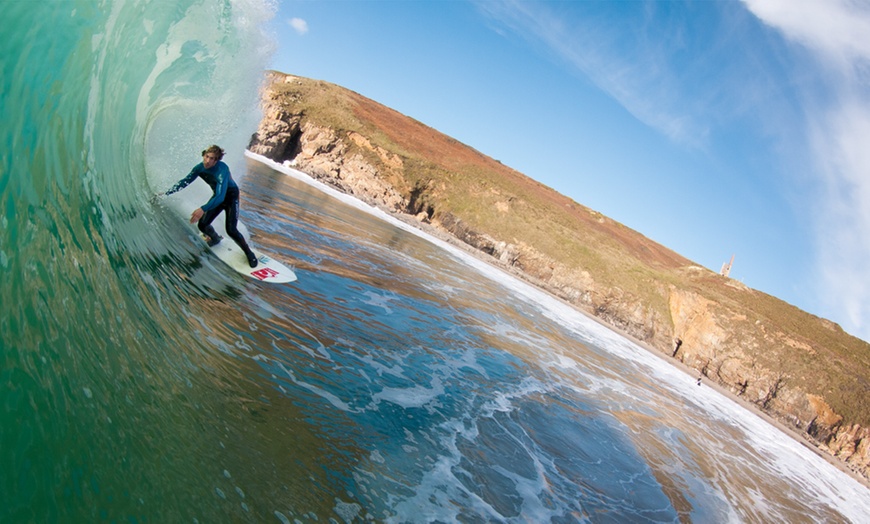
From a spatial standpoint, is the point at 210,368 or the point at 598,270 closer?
the point at 210,368

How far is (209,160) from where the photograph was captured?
849 cm

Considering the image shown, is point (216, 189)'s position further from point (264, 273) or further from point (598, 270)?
point (598, 270)

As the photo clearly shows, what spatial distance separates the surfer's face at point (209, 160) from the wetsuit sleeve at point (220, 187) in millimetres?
133

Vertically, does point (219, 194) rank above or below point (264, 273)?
above

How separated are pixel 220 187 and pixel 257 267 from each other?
175 cm

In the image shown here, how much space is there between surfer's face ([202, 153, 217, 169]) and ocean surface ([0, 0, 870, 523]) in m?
1.15

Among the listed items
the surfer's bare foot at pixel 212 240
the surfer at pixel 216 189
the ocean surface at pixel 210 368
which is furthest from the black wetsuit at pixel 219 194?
the ocean surface at pixel 210 368

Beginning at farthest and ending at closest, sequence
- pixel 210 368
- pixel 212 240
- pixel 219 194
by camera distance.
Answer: pixel 212 240, pixel 219 194, pixel 210 368

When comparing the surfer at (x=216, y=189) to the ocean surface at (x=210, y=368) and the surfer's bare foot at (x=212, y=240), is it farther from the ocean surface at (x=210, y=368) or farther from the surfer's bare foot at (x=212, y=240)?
the ocean surface at (x=210, y=368)

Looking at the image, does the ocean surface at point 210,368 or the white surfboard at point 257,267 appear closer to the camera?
the ocean surface at point 210,368

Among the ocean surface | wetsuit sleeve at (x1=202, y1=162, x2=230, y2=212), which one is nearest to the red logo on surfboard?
the ocean surface

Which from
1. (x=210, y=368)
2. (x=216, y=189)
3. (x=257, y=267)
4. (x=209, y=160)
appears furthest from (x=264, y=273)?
(x=210, y=368)

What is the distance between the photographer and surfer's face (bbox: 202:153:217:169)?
334 inches

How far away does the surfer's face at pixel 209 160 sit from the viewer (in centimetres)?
848
